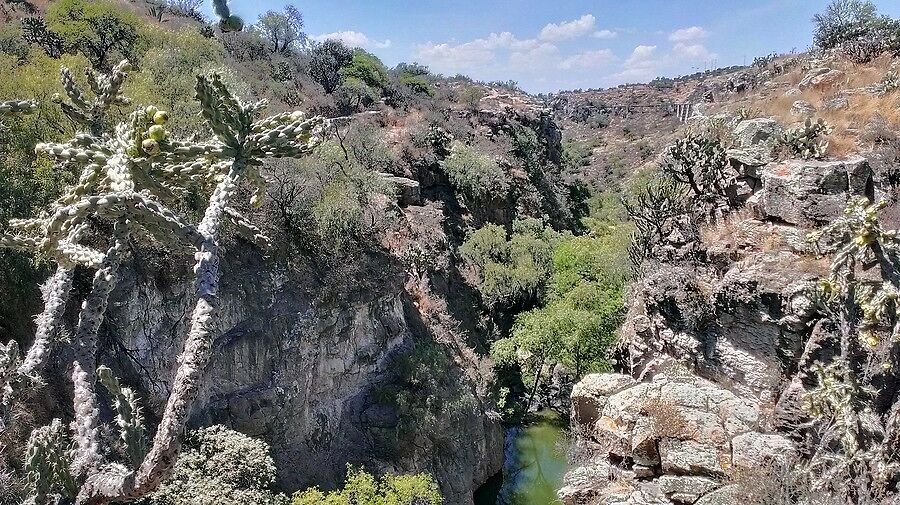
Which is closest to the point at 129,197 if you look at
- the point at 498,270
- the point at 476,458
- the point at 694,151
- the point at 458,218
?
the point at 694,151

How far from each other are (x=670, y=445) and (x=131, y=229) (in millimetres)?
7864

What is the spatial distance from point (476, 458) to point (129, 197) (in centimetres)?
1389

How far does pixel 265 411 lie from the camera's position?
39.6 ft

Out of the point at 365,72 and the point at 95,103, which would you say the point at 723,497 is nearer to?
the point at 95,103

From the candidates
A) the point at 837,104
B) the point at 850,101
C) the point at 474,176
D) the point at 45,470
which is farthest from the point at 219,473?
the point at 474,176

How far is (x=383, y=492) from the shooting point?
39.4 feet

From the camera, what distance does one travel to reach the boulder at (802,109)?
512 inches

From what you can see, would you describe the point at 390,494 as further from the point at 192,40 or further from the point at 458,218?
the point at 192,40

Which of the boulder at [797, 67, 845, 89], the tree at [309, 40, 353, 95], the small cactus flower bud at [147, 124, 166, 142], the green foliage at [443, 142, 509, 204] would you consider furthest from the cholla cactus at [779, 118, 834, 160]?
the tree at [309, 40, 353, 95]

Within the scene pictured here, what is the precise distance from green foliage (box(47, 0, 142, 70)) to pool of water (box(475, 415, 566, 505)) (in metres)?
20.4

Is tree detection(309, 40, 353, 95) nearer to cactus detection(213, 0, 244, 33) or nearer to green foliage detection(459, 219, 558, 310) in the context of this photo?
green foliage detection(459, 219, 558, 310)

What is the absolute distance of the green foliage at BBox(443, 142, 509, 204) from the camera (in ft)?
86.8

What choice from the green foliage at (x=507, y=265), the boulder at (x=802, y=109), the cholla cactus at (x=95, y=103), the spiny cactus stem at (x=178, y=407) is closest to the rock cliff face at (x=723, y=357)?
the boulder at (x=802, y=109)

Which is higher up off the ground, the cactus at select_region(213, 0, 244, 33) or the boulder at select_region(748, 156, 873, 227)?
the cactus at select_region(213, 0, 244, 33)
